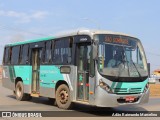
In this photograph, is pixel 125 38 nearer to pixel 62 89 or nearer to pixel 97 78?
pixel 97 78

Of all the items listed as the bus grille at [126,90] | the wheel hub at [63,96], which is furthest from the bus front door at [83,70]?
the bus grille at [126,90]

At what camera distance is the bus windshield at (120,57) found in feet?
39.8

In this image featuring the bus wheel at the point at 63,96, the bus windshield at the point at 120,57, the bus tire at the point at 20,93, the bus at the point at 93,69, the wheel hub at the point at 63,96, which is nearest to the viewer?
the bus at the point at 93,69

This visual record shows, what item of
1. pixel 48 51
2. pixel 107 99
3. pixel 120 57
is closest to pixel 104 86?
pixel 107 99

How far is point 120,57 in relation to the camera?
1249cm

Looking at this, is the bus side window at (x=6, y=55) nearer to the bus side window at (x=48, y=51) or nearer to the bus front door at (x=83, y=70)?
the bus side window at (x=48, y=51)

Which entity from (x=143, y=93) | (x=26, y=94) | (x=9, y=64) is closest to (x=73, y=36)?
(x=143, y=93)

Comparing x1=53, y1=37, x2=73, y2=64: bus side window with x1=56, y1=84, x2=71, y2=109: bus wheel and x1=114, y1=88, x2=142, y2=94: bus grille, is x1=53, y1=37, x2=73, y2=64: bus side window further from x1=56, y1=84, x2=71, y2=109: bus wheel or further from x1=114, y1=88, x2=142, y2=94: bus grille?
x1=114, y1=88, x2=142, y2=94: bus grille

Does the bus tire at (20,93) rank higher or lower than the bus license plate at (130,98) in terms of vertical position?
lower

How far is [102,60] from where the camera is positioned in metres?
12.1

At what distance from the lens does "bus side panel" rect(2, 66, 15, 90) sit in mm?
18797

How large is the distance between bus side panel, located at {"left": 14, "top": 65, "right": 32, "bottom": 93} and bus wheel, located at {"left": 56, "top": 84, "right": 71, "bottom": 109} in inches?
119

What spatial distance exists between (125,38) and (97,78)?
215 cm

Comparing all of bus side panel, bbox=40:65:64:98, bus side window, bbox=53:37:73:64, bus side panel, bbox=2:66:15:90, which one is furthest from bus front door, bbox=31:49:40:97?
bus side panel, bbox=2:66:15:90
